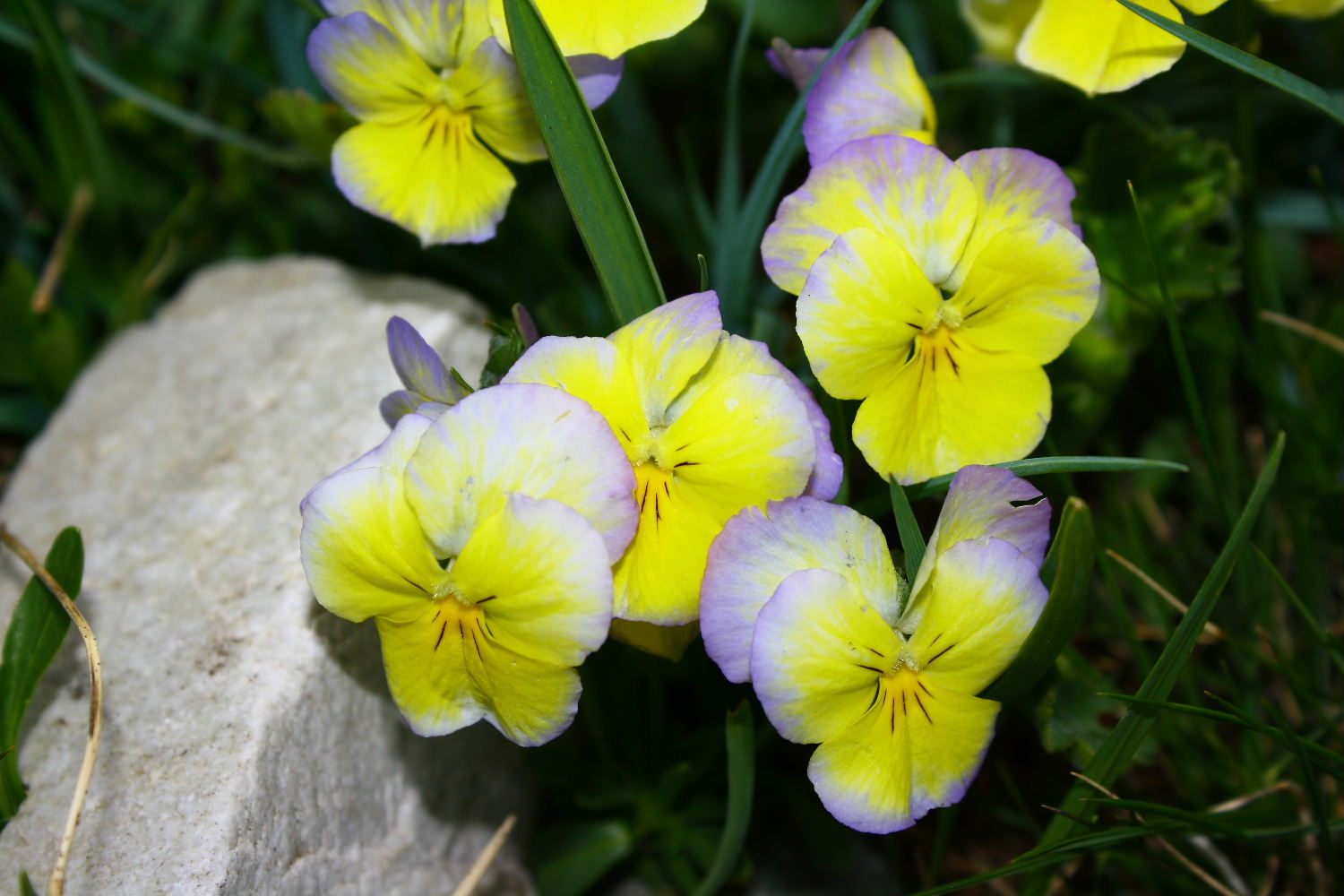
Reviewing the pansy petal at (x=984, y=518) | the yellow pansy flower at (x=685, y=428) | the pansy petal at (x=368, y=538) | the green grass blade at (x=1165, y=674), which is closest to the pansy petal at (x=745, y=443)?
the yellow pansy flower at (x=685, y=428)

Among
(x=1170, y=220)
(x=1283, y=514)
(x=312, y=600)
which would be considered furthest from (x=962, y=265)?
(x=1283, y=514)

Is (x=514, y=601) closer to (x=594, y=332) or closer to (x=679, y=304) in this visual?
(x=679, y=304)

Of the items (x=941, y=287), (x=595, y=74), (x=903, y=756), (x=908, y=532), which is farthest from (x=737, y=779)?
(x=595, y=74)

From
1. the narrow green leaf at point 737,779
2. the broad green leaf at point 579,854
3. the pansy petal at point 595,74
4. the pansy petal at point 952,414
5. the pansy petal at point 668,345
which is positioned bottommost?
the broad green leaf at point 579,854

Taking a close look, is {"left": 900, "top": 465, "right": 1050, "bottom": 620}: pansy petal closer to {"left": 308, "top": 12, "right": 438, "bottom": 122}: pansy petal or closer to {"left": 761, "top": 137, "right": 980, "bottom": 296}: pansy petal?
{"left": 761, "top": 137, "right": 980, "bottom": 296}: pansy petal

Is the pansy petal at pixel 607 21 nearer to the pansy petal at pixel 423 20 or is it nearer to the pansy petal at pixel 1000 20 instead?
the pansy petal at pixel 423 20

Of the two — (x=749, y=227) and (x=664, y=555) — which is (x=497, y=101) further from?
(x=664, y=555)
